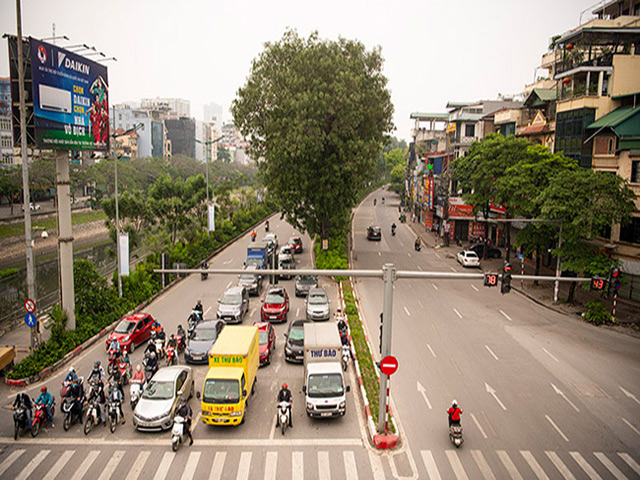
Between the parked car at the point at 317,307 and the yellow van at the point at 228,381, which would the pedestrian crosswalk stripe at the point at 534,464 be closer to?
the yellow van at the point at 228,381

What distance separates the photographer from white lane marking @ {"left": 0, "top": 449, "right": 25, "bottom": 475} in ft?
48.0

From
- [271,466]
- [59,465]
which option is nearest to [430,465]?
[271,466]

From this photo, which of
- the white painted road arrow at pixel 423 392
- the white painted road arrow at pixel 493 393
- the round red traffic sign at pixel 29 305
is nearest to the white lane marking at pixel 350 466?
the white painted road arrow at pixel 423 392

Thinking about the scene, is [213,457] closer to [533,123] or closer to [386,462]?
[386,462]

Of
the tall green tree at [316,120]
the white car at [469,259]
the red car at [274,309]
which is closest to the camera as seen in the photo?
the red car at [274,309]

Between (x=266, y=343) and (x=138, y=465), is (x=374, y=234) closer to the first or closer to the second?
(x=266, y=343)

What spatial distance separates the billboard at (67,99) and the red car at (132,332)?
9.19 meters

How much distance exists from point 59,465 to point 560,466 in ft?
50.0

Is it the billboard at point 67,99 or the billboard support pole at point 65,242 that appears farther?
the billboard support pole at point 65,242

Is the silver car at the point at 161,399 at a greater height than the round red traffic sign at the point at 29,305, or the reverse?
the round red traffic sign at the point at 29,305

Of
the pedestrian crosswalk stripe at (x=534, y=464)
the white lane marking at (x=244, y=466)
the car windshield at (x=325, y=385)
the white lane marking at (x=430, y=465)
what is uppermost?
the car windshield at (x=325, y=385)

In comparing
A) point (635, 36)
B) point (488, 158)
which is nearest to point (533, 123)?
point (488, 158)

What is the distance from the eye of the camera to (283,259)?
4231 centimetres

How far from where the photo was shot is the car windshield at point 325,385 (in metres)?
17.6
